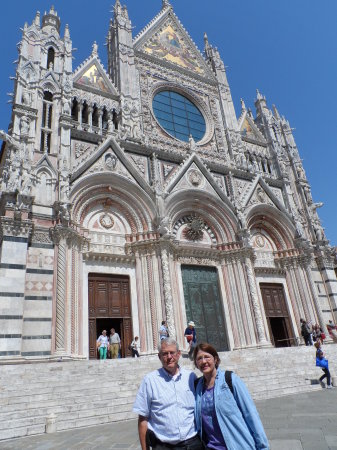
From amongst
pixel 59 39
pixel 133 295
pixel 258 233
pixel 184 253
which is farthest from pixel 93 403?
pixel 59 39

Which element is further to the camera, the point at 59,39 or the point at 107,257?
the point at 59,39

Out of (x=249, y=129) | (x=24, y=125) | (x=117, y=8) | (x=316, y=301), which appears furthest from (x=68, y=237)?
(x=117, y=8)

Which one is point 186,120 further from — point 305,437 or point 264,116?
point 305,437

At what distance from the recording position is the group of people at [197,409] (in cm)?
221

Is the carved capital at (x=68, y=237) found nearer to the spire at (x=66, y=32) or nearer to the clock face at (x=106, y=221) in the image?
the clock face at (x=106, y=221)

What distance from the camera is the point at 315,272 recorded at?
→ 18.4 meters

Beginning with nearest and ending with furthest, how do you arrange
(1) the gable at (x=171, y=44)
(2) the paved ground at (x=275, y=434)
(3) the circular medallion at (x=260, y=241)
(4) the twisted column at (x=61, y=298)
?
(2) the paved ground at (x=275, y=434), (4) the twisted column at (x=61, y=298), (3) the circular medallion at (x=260, y=241), (1) the gable at (x=171, y=44)

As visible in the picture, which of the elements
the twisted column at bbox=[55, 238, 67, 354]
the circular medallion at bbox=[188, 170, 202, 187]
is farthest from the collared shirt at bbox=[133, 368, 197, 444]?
the circular medallion at bbox=[188, 170, 202, 187]

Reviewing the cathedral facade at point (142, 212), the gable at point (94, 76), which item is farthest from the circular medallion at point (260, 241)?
the gable at point (94, 76)

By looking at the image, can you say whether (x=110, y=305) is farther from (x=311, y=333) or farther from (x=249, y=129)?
(x=249, y=129)

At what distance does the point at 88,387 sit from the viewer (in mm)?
7473

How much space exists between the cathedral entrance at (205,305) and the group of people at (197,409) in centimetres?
1176

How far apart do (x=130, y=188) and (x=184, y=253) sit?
3.88 m

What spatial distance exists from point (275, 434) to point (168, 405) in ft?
9.54
